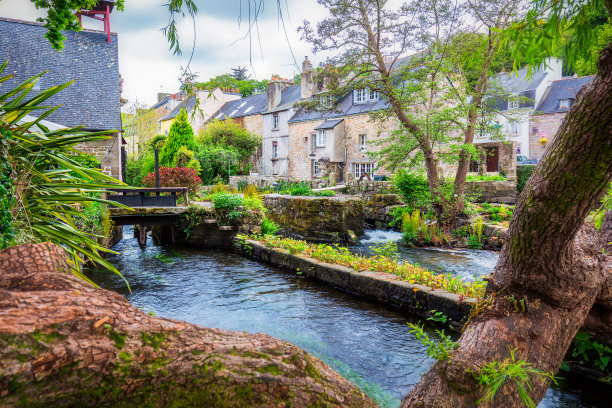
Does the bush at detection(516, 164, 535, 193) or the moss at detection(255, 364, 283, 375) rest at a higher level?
the bush at detection(516, 164, 535, 193)

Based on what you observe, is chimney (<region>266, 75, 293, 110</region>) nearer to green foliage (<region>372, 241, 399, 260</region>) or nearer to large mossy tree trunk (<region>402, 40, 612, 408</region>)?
green foliage (<region>372, 241, 399, 260</region>)

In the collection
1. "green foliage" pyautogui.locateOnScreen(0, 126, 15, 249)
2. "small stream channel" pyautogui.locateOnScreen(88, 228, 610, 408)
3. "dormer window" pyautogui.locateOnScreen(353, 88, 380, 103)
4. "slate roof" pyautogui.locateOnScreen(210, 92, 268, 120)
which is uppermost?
"slate roof" pyautogui.locateOnScreen(210, 92, 268, 120)

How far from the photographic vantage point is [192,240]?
42.1ft

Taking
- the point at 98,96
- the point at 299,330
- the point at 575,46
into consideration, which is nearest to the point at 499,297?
the point at 575,46

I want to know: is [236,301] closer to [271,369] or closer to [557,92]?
[271,369]

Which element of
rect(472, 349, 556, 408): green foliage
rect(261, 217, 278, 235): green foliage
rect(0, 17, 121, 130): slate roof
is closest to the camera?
rect(472, 349, 556, 408): green foliage

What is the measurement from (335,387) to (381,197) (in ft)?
51.4

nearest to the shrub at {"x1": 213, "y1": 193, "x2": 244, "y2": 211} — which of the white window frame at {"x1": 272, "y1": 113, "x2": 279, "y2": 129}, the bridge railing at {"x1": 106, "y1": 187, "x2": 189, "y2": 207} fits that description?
the bridge railing at {"x1": 106, "y1": 187, "x2": 189, "y2": 207}

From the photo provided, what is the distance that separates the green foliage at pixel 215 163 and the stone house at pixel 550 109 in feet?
77.3

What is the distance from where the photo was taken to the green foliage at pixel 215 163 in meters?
27.1

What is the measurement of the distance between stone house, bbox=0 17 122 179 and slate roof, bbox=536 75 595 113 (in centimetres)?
3083

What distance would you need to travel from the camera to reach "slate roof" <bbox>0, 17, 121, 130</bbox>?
1423 cm

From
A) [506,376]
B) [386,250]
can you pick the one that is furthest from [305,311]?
[506,376]

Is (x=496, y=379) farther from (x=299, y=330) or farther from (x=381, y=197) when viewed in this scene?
(x=381, y=197)
